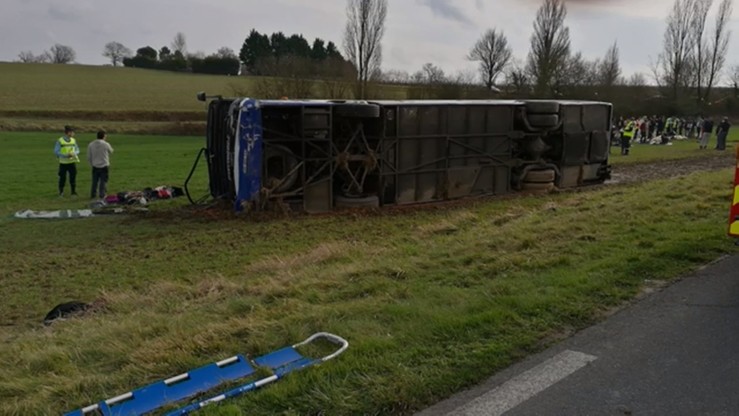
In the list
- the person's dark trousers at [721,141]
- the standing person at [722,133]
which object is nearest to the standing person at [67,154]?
the standing person at [722,133]

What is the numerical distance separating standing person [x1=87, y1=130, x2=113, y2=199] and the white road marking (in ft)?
42.6

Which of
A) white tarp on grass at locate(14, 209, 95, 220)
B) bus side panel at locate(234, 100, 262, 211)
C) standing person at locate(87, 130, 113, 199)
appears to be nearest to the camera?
bus side panel at locate(234, 100, 262, 211)

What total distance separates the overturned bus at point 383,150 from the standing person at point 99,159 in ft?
10.7

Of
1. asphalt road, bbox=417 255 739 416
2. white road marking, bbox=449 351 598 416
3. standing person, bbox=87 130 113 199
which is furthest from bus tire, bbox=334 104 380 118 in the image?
white road marking, bbox=449 351 598 416

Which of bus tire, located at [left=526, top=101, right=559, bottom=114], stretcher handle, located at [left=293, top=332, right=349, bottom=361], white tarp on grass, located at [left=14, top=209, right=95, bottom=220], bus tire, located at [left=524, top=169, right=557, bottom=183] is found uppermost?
bus tire, located at [left=526, top=101, right=559, bottom=114]

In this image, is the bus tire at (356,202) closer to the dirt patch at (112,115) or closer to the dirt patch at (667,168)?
the dirt patch at (667,168)

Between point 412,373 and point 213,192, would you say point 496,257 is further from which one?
point 213,192

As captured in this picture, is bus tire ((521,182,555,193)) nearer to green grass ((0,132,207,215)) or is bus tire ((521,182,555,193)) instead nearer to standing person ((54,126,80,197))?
green grass ((0,132,207,215))

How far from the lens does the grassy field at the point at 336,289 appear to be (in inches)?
136

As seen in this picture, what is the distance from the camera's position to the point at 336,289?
5582mm

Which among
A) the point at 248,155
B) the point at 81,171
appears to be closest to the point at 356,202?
the point at 248,155

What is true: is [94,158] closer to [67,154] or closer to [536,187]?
[67,154]

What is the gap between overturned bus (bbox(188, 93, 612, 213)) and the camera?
11.5 metres

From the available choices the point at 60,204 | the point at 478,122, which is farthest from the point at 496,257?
the point at 60,204
